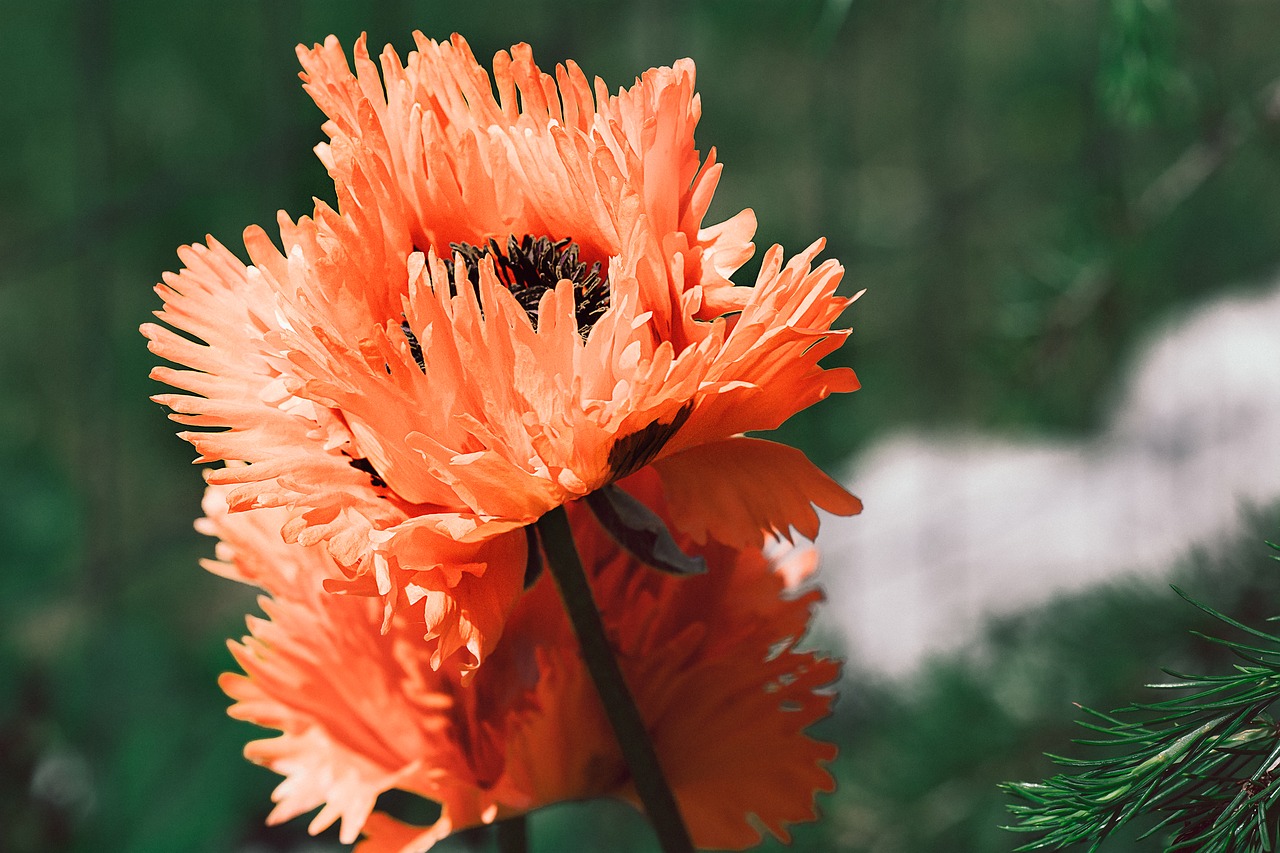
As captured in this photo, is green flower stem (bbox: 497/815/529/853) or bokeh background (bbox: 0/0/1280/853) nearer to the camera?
green flower stem (bbox: 497/815/529/853)

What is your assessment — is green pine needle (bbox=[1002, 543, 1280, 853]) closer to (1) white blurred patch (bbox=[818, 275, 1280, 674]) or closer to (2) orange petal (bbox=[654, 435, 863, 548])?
Answer: (2) orange petal (bbox=[654, 435, 863, 548])

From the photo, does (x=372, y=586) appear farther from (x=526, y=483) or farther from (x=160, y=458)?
(x=160, y=458)

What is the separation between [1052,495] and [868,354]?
0.53ft

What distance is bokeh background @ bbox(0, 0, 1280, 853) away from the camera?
0.48 meters

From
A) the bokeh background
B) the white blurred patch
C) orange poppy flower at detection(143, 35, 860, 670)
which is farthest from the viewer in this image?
the white blurred patch

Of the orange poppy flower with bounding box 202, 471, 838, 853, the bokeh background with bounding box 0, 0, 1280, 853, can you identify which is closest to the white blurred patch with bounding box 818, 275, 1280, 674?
the bokeh background with bounding box 0, 0, 1280, 853

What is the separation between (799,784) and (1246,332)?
0.61 meters

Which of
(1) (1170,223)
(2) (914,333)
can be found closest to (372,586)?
(1) (1170,223)

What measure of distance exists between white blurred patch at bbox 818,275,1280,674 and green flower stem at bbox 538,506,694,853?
1.62 feet

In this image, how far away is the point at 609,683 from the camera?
16 cm

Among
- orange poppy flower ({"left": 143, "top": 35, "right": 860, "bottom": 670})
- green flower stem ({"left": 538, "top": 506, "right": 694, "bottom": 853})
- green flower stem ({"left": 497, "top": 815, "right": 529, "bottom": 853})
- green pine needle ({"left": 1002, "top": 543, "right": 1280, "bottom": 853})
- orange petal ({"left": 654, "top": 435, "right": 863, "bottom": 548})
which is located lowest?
green pine needle ({"left": 1002, "top": 543, "right": 1280, "bottom": 853})

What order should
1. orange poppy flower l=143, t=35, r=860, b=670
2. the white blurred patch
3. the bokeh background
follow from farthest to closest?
1. the white blurred patch
2. the bokeh background
3. orange poppy flower l=143, t=35, r=860, b=670

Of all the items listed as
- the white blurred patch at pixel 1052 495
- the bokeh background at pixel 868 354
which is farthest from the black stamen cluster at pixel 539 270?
the white blurred patch at pixel 1052 495

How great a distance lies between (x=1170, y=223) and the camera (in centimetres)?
70
